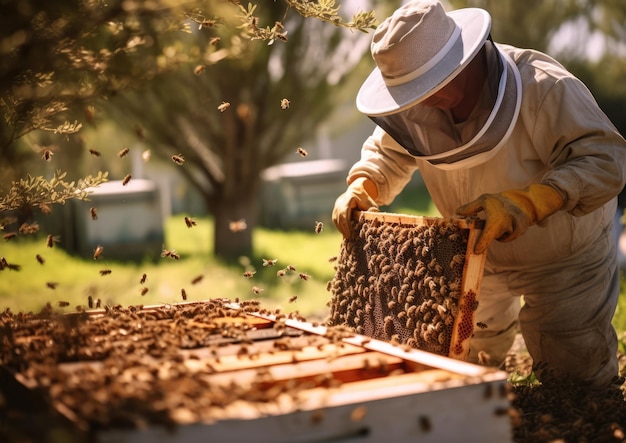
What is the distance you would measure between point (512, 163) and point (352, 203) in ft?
2.82

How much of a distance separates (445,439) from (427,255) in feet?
3.97

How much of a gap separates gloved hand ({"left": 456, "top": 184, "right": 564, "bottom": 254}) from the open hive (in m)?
0.06

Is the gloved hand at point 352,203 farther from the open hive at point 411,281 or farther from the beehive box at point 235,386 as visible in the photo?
the beehive box at point 235,386

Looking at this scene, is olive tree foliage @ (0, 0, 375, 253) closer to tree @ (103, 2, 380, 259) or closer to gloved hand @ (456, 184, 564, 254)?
gloved hand @ (456, 184, 564, 254)

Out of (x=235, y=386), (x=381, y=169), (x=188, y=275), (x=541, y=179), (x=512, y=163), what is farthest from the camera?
(x=188, y=275)

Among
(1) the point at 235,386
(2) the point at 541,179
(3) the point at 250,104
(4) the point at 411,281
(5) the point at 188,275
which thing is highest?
A: (3) the point at 250,104

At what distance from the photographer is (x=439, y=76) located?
11.4ft

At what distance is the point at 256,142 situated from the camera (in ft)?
39.9

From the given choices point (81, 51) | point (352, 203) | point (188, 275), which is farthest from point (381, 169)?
point (188, 275)

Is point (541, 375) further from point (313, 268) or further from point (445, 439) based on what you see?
point (313, 268)

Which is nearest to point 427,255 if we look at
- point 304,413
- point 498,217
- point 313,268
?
point 498,217

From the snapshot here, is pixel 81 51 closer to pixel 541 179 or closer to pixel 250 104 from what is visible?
pixel 541 179

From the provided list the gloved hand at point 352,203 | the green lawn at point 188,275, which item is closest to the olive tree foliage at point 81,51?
the gloved hand at point 352,203

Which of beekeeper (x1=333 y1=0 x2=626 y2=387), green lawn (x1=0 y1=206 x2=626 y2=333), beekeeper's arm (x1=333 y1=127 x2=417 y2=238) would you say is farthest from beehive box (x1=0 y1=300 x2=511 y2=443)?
green lawn (x1=0 y1=206 x2=626 y2=333)
